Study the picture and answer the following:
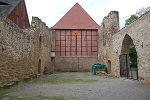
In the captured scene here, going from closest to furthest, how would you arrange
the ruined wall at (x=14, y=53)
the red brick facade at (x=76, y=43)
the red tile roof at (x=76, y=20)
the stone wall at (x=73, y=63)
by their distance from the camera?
the ruined wall at (x=14, y=53), the stone wall at (x=73, y=63), the red brick facade at (x=76, y=43), the red tile roof at (x=76, y=20)

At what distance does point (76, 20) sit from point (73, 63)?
19.5ft

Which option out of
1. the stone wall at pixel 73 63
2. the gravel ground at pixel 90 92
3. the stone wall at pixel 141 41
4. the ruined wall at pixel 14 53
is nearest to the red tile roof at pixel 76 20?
the stone wall at pixel 73 63

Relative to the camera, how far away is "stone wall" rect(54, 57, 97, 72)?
19.8 meters

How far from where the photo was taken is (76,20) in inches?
867

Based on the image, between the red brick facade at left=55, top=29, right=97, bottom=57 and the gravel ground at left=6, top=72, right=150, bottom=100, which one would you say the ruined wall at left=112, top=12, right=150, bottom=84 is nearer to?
the gravel ground at left=6, top=72, right=150, bottom=100

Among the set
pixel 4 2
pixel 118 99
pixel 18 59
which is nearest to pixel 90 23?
pixel 4 2

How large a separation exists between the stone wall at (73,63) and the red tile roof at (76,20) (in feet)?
13.3

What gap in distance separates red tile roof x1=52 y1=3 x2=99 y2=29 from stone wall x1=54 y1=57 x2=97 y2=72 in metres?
4.06

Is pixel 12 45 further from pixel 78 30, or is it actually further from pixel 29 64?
pixel 78 30

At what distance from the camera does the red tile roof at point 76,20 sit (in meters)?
21.0

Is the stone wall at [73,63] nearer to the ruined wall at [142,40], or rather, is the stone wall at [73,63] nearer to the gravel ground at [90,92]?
the ruined wall at [142,40]

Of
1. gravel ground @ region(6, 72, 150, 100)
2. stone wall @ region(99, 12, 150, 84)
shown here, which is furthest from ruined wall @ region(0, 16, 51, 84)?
stone wall @ region(99, 12, 150, 84)

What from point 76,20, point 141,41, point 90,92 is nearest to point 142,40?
point 141,41

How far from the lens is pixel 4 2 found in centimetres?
1661
